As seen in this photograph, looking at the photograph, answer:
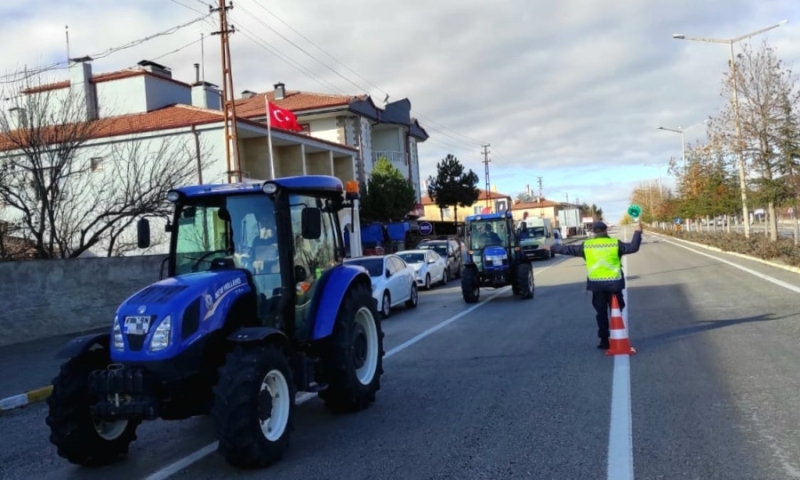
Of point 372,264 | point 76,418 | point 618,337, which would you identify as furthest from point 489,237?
point 76,418

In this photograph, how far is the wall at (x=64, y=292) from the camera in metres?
13.5

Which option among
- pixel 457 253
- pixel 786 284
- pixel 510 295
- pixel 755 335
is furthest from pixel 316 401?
pixel 457 253

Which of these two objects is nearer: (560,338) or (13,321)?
(560,338)

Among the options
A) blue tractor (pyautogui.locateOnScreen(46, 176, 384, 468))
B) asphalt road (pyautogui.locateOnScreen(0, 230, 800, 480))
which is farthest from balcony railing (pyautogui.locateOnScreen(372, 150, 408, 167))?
blue tractor (pyautogui.locateOnScreen(46, 176, 384, 468))

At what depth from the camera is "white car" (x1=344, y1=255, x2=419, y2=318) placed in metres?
16.7

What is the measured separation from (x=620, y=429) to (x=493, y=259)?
12204 millimetres

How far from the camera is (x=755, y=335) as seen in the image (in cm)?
1048

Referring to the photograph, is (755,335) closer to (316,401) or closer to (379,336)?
(379,336)

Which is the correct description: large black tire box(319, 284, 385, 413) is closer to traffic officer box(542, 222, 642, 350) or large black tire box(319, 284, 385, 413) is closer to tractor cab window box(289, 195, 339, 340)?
tractor cab window box(289, 195, 339, 340)

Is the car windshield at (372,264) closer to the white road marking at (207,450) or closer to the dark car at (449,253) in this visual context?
the white road marking at (207,450)

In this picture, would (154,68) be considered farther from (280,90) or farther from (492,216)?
(492,216)

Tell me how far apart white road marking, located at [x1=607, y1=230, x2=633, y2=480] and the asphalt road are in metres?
0.06

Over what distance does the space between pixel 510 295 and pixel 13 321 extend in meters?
12.1

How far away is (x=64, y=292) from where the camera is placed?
584 inches
